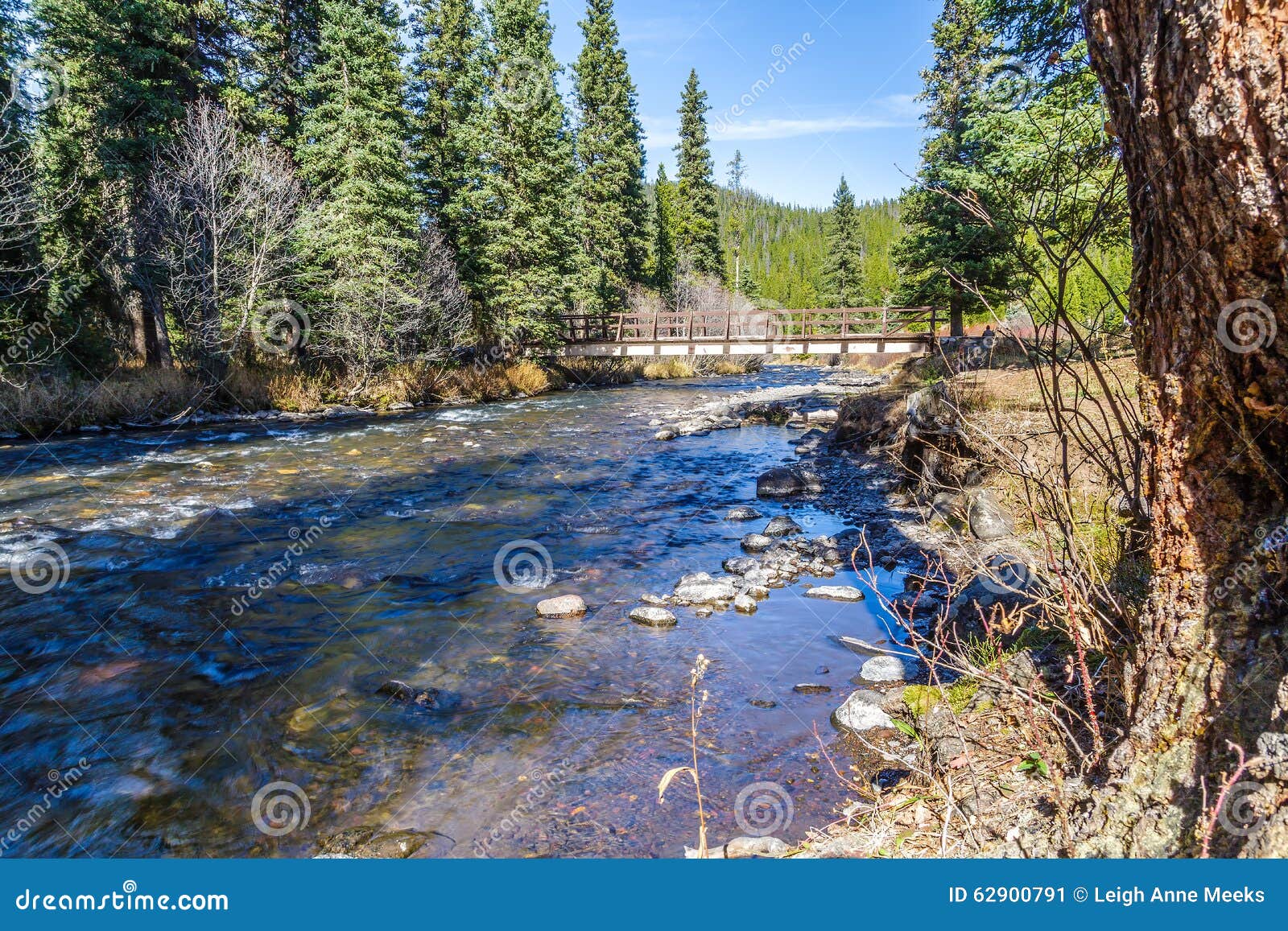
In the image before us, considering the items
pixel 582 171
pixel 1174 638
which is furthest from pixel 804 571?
pixel 582 171

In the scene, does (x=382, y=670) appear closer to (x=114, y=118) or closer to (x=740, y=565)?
(x=740, y=565)

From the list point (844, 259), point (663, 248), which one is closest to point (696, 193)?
point (663, 248)

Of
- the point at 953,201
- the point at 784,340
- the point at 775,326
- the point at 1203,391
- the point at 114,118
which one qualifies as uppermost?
the point at 114,118

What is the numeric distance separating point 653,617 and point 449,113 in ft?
91.5

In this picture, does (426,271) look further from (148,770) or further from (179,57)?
(148,770)

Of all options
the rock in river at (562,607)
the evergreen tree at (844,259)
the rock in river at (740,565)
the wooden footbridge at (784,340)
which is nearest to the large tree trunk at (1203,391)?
the rock in river at (562,607)

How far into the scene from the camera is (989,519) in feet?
24.2

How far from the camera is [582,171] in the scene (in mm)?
36500

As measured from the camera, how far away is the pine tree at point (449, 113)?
85.6 feet

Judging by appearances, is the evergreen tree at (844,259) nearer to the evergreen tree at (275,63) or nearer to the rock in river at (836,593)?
the evergreen tree at (275,63)

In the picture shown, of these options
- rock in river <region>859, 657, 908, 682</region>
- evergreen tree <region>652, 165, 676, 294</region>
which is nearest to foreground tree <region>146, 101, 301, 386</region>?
rock in river <region>859, 657, 908, 682</region>

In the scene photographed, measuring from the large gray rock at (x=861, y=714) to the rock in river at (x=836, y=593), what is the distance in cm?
220

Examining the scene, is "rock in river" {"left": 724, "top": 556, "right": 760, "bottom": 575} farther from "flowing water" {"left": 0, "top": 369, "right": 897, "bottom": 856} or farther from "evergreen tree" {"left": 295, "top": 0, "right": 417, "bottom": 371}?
"evergreen tree" {"left": 295, "top": 0, "right": 417, "bottom": 371}

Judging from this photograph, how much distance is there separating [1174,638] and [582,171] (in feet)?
125
